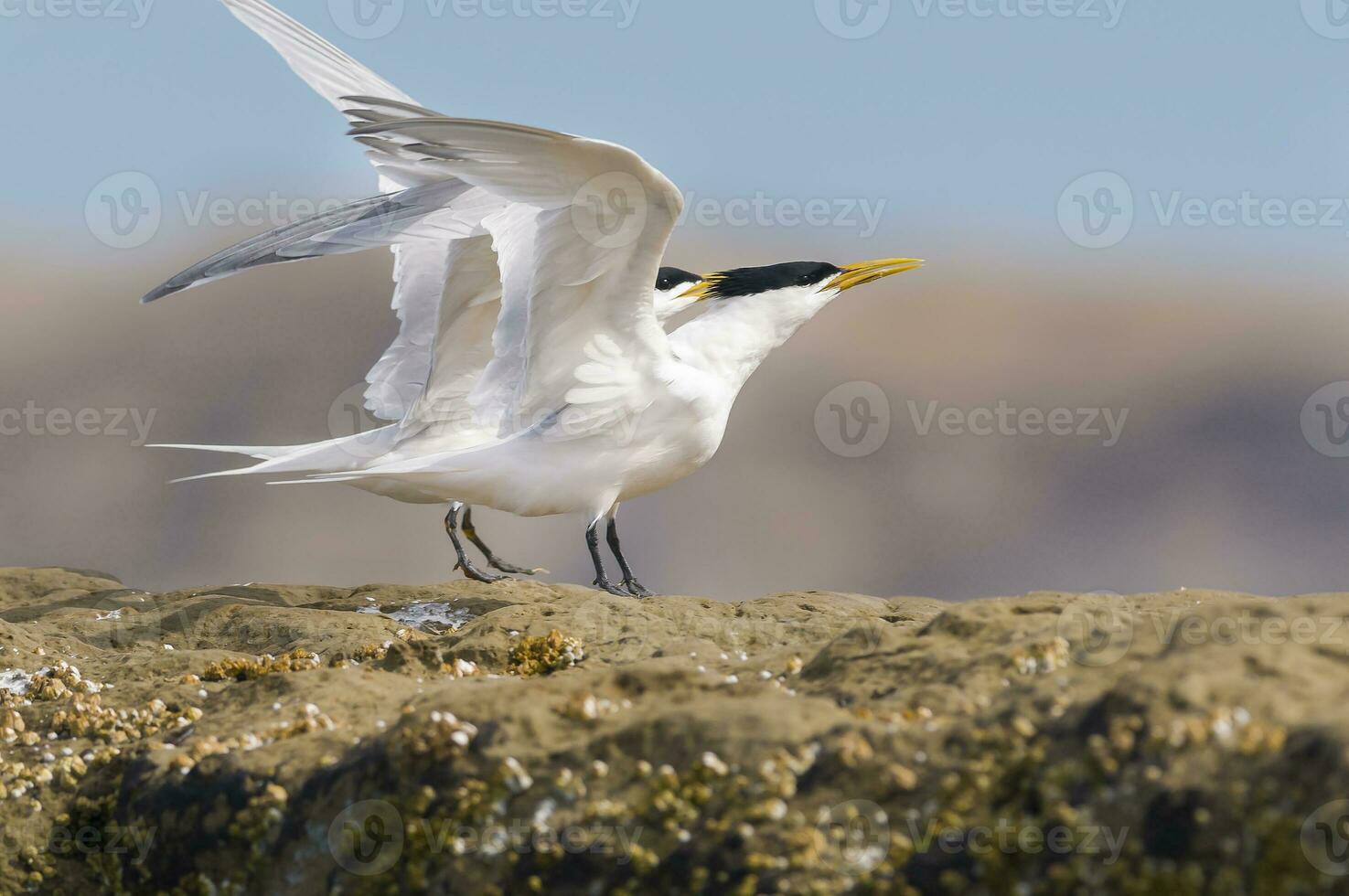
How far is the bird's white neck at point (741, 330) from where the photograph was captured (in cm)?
868

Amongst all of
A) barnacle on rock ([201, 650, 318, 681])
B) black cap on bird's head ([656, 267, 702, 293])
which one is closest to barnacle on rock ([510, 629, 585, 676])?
barnacle on rock ([201, 650, 318, 681])

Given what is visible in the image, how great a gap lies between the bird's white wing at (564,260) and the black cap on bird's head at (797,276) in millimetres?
1307

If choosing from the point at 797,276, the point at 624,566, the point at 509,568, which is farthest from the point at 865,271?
the point at 509,568

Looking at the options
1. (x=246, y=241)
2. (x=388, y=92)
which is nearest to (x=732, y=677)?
(x=246, y=241)

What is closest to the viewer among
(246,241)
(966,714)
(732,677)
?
(966,714)

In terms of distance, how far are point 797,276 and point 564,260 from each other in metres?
2.31

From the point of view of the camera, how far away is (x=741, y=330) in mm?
8859

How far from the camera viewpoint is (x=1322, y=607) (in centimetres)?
459

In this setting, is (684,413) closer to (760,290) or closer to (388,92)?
(760,290)

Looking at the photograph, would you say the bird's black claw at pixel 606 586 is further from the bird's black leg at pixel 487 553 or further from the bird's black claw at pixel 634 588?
the bird's black leg at pixel 487 553

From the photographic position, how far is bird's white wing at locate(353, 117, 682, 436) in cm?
650

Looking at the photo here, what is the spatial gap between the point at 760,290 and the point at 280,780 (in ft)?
18.1

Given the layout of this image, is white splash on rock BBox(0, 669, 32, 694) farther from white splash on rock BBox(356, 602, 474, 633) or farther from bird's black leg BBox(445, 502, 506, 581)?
bird's black leg BBox(445, 502, 506, 581)

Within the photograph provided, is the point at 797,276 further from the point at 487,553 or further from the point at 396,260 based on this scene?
the point at 487,553
